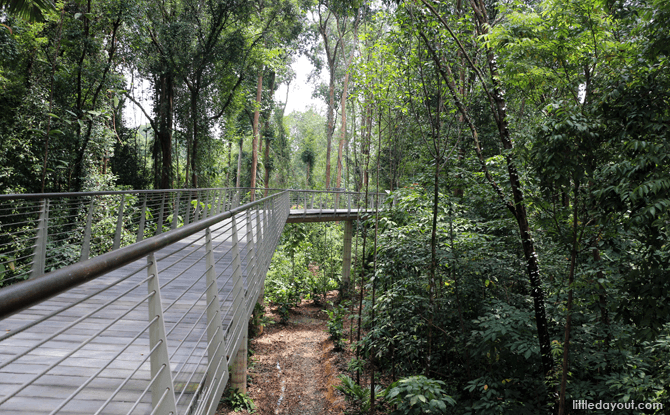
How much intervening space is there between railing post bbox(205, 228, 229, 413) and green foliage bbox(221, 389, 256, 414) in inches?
227

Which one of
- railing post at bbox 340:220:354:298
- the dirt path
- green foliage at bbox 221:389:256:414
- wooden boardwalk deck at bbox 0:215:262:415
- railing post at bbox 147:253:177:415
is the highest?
railing post at bbox 147:253:177:415

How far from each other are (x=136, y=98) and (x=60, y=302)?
60.4 ft

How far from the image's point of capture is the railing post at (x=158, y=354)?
1.29 m

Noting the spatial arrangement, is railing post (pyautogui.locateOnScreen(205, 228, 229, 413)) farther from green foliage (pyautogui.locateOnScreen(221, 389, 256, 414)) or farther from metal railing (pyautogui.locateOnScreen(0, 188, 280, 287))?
green foliage (pyautogui.locateOnScreen(221, 389, 256, 414))

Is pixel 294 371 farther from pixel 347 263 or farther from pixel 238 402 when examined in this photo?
pixel 347 263

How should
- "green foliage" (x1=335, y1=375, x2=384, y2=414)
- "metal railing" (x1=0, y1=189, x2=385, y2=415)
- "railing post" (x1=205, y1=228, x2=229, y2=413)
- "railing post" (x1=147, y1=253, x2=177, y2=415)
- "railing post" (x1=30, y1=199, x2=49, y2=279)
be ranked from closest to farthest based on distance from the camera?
1. "metal railing" (x1=0, y1=189, x2=385, y2=415)
2. "railing post" (x1=147, y1=253, x2=177, y2=415)
3. "railing post" (x1=205, y1=228, x2=229, y2=413)
4. "railing post" (x1=30, y1=199, x2=49, y2=279)
5. "green foliage" (x1=335, y1=375, x2=384, y2=414)

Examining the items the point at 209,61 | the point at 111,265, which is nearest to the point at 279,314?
the point at 209,61

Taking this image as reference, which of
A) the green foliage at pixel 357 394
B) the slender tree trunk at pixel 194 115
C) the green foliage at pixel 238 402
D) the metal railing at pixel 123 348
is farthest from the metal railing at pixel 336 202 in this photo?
the metal railing at pixel 123 348

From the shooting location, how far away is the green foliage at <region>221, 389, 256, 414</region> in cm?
714

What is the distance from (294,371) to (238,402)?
9.00 ft

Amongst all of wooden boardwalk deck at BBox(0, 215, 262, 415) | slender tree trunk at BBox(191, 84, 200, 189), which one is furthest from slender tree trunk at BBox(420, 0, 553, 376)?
slender tree trunk at BBox(191, 84, 200, 189)

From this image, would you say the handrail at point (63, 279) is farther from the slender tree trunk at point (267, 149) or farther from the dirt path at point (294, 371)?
the slender tree trunk at point (267, 149)

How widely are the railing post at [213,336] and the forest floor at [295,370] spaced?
18.9 ft

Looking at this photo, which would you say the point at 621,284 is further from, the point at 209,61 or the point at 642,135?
the point at 209,61
